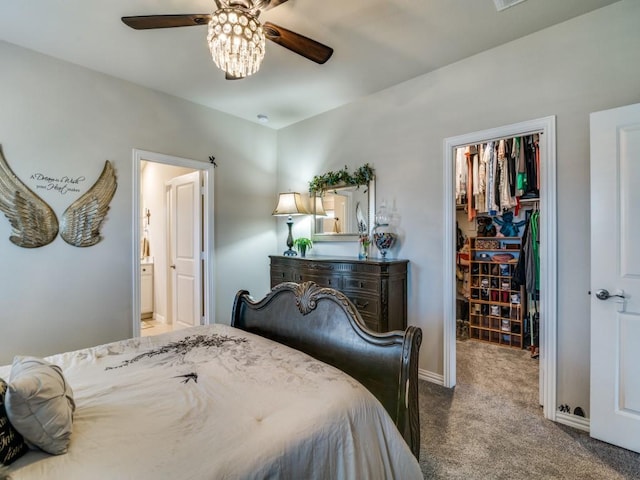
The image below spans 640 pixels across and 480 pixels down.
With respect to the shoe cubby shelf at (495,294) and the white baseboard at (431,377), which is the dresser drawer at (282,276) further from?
the shoe cubby shelf at (495,294)

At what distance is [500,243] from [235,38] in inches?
158

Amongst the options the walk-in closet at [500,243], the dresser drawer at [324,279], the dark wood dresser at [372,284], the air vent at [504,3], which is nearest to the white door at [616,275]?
the air vent at [504,3]

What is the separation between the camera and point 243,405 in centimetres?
114

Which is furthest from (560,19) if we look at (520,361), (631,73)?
(520,361)

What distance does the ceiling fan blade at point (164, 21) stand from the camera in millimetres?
1674

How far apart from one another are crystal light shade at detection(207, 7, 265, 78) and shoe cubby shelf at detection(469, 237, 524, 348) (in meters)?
3.81

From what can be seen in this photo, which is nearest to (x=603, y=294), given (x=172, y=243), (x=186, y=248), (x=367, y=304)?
(x=367, y=304)

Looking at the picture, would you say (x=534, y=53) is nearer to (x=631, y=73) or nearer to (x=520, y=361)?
(x=631, y=73)

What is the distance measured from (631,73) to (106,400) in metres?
3.39

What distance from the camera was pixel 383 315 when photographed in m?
2.77

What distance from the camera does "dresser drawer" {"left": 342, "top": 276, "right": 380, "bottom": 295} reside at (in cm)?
280

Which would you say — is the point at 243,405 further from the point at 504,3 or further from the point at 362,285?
the point at 504,3

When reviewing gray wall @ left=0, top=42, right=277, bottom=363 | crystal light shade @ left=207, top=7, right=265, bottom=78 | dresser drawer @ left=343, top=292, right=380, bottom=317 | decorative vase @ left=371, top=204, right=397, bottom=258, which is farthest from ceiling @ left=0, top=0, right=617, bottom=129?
dresser drawer @ left=343, top=292, right=380, bottom=317

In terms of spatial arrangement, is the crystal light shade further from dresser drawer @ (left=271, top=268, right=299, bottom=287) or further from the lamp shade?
dresser drawer @ (left=271, top=268, right=299, bottom=287)
